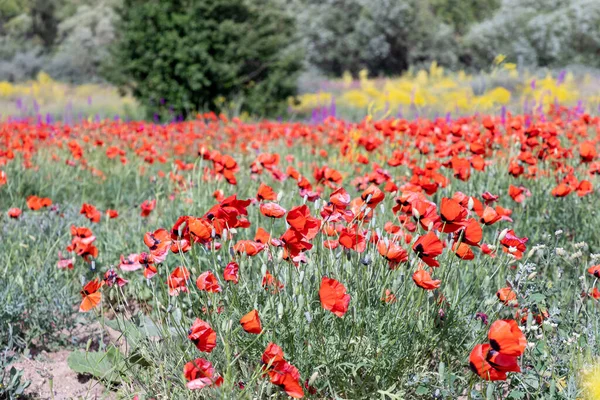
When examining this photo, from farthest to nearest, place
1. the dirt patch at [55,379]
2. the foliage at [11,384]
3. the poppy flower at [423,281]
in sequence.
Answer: the dirt patch at [55,379]
the foliage at [11,384]
the poppy flower at [423,281]

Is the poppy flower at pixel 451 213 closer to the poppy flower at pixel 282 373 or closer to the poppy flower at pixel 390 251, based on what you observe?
the poppy flower at pixel 390 251

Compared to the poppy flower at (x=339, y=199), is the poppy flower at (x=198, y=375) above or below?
below

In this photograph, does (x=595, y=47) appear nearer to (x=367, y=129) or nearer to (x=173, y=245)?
(x=367, y=129)

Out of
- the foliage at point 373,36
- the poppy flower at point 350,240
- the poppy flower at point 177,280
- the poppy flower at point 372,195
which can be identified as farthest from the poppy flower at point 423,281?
the foliage at point 373,36

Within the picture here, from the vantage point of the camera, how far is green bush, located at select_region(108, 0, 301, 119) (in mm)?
11977

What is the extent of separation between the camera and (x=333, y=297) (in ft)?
4.72

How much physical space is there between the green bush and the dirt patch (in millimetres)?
9354

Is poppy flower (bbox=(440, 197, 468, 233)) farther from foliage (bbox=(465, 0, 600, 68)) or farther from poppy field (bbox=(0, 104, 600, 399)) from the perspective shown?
foliage (bbox=(465, 0, 600, 68))

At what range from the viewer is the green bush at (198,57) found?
472 inches

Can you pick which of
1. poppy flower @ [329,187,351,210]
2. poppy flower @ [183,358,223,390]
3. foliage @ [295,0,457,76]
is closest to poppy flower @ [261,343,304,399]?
poppy flower @ [183,358,223,390]

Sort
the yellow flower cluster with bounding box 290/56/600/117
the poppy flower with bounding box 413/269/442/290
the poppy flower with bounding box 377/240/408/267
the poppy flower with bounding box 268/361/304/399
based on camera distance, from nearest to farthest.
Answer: the poppy flower with bounding box 268/361/304/399 → the poppy flower with bounding box 413/269/442/290 → the poppy flower with bounding box 377/240/408/267 → the yellow flower cluster with bounding box 290/56/600/117

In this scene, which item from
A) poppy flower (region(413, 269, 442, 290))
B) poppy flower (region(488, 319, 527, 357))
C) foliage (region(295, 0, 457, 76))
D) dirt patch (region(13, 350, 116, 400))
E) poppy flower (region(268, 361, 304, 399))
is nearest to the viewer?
poppy flower (region(488, 319, 527, 357))

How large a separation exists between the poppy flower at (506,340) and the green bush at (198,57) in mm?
10627

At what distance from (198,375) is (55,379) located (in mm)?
1139
